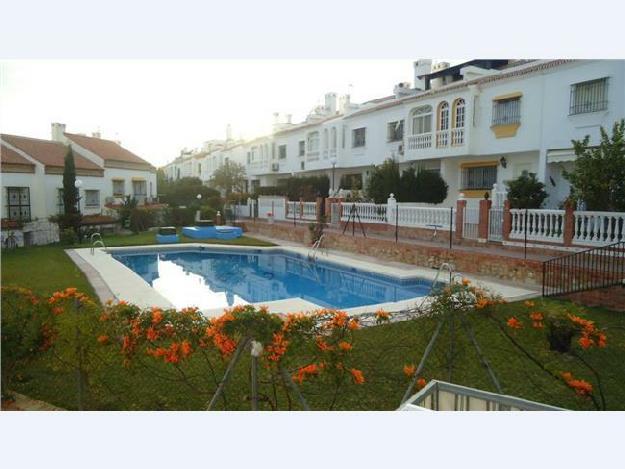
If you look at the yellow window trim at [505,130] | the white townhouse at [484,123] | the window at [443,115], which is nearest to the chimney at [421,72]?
the white townhouse at [484,123]

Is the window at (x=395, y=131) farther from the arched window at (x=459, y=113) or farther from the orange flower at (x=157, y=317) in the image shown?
the orange flower at (x=157, y=317)

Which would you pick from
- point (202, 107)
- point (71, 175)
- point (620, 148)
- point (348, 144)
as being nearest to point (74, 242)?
point (71, 175)

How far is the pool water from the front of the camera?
10.7 metres

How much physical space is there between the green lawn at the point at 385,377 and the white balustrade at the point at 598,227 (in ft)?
14.1

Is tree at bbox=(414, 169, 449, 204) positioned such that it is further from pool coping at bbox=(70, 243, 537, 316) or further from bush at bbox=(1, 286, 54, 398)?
bush at bbox=(1, 286, 54, 398)

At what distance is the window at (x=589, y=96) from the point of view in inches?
547

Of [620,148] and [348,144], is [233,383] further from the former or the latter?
[348,144]

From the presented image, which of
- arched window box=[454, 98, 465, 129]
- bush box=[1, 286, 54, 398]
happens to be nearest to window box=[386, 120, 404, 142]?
arched window box=[454, 98, 465, 129]

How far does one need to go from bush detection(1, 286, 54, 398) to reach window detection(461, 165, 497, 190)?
17.1 metres

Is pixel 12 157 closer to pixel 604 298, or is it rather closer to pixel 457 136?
pixel 457 136

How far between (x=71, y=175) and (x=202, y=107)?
15.0m

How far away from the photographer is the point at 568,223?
1102 centimetres
